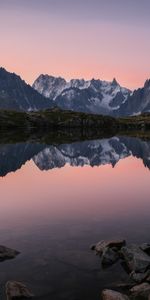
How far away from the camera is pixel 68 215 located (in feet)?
156

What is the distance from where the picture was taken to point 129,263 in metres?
31.0

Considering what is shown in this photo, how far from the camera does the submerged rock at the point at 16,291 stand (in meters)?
25.9

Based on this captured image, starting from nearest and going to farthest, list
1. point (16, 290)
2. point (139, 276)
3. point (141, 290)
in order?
point (141, 290), point (16, 290), point (139, 276)

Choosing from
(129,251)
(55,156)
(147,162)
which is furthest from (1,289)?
A: (55,156)

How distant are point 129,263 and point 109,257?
2.14 metres

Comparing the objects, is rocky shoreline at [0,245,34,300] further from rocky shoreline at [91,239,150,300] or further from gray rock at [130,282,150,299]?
gray rock at [130,282,150,299]

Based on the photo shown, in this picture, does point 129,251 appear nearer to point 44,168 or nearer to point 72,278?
point 72,278

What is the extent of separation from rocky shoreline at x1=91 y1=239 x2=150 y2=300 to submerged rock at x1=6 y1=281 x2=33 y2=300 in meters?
4.78

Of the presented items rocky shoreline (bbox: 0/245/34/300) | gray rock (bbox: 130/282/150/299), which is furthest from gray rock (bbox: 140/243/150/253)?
rocky shoreline (bbox: 0/245/34/300)

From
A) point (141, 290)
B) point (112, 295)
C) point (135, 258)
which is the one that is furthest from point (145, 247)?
point (112, 295)

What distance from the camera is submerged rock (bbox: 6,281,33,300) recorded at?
25861 millimetres

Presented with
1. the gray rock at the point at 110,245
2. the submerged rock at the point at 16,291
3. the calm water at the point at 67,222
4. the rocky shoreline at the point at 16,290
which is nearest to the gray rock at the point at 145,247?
the gray rock at the point at 110,245

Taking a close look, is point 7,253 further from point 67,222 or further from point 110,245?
point 67,222

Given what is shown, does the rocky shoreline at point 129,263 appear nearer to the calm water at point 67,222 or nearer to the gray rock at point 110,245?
the gray rock at point 110,245
